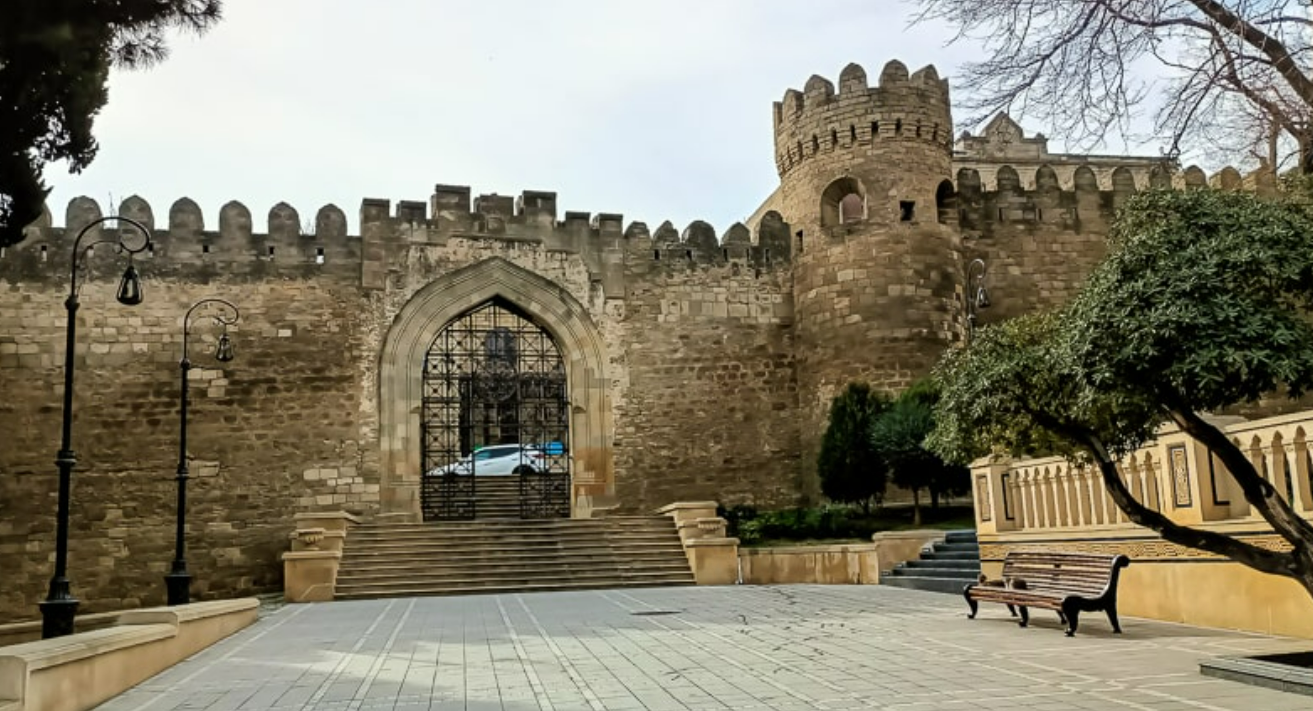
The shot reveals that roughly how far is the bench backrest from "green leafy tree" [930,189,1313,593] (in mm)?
1314

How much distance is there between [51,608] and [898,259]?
15327 millimetres

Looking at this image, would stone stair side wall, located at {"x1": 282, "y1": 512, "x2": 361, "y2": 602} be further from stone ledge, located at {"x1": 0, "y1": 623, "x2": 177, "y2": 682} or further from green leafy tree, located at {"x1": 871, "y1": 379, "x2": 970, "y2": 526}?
green leafy tree, located at {"x1": 871, "y1": 379, "x2": 970, "y2": 526}

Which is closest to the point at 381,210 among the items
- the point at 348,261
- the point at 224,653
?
the point at 348,261

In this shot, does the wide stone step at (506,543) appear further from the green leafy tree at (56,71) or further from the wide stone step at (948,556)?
the green leafy tree at (56,71)

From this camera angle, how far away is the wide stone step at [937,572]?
1273 cm

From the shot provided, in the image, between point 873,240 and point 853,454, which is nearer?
point 853,454

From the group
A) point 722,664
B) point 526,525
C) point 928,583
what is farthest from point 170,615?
point 526,525

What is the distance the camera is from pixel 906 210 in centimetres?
2002

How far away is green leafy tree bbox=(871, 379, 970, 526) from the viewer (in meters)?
16.7

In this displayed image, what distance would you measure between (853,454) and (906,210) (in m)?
5.16

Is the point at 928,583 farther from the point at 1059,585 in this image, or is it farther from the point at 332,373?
the point at 332,373

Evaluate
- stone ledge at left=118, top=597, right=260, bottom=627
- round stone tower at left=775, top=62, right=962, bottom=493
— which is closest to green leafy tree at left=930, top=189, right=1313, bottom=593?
stone ledge at left=118, top=597, right=260, bottom=627

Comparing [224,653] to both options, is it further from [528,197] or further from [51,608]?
[528,197]

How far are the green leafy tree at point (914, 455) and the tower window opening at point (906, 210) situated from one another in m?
4.03
